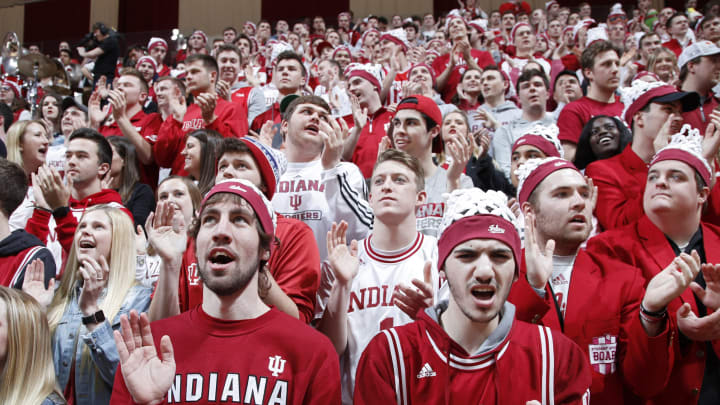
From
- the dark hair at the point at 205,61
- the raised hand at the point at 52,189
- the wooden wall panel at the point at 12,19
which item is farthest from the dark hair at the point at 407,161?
the wooden wall panel at the point at 12,19

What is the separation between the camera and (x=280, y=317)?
2.85 meters

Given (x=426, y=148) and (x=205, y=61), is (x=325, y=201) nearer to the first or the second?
(x=426, y=148)

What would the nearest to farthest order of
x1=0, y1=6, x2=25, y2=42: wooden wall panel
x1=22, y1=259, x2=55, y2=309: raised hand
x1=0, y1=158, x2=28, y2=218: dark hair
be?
x1=22, y1=259, x2=55, y2=309: raised hand, x1=0, y1=158, x2=28, y2=218: dark hair, x1=0, y1=6, x2=25, y2=42: wooden wall panel

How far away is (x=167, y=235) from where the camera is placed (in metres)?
3.36

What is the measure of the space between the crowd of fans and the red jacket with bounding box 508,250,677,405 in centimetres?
1

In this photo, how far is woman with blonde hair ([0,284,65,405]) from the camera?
3010 mm

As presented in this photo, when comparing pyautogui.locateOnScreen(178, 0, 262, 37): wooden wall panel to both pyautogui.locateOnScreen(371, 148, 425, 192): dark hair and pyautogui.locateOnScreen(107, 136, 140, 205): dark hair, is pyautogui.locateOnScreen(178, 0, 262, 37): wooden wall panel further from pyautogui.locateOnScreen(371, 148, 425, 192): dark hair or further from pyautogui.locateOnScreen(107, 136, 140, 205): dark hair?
pyautogui.locateOnScreen(371, 148, 425, 192): dark hair

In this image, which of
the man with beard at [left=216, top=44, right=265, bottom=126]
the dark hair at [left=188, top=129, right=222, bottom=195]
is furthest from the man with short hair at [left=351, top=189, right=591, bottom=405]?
the man with beard at [left=216, top=44, right=265, bottom=126]

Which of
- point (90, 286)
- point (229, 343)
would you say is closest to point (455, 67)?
point (90, 286)

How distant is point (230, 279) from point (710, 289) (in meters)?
2.25

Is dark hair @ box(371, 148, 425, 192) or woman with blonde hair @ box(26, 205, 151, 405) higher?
dark hair @ box(371, 148, 425, 192)

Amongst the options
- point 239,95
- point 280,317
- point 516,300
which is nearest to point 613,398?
point 516,300

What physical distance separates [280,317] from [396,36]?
8.97 meters

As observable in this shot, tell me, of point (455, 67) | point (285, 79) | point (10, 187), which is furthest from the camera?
point (455, 67)
